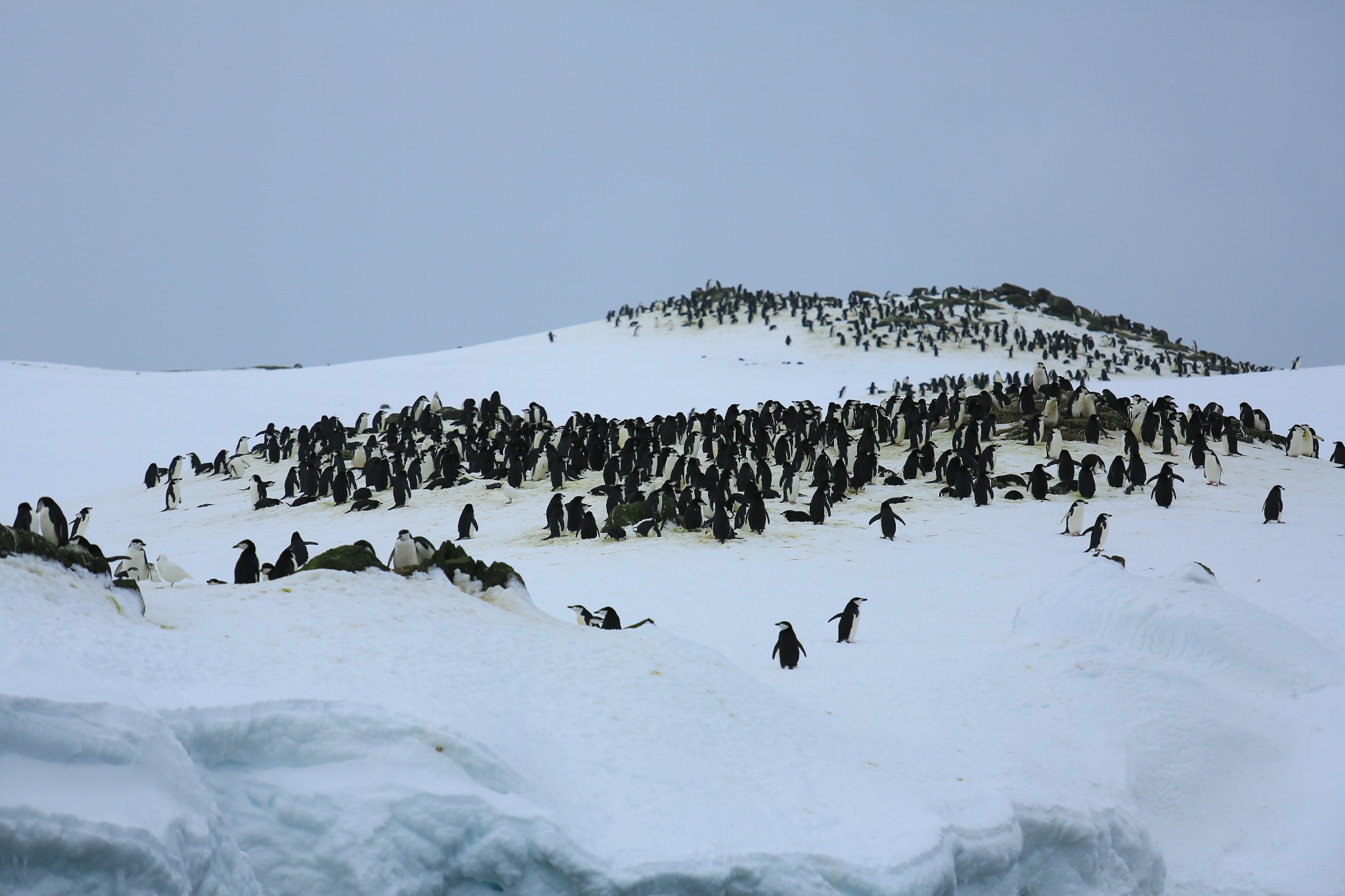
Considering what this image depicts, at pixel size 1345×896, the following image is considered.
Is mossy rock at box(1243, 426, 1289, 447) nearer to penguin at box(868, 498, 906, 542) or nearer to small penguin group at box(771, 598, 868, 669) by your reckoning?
penguin at box(868, 498, 906, 542)

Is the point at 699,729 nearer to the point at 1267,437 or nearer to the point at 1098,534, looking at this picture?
the point at 1098,534

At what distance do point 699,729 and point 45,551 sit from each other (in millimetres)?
3123

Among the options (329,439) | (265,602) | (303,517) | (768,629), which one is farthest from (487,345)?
(265,602)

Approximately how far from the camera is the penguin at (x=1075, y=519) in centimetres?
1227

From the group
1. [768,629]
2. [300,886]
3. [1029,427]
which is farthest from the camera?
[1029,427]

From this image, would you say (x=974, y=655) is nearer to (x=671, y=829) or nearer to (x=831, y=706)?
(x=831, y=706)

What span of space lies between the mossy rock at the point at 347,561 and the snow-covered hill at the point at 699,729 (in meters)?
0.20

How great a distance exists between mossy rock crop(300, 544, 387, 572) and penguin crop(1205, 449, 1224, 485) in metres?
14.0

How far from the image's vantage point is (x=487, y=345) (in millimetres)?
47875

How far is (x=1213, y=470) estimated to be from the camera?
15.2 metres

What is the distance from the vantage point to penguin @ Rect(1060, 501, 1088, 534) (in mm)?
12266

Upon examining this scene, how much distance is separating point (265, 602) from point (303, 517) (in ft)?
38.4

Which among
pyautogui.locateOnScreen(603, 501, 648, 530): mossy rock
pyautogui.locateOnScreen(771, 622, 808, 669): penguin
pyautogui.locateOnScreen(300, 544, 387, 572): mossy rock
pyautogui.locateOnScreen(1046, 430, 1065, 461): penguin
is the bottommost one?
pyautogui.locateOnScreen(771, 622, 808, 669): penguin

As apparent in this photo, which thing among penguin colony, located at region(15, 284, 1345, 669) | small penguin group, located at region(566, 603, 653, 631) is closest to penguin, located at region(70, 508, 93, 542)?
penguin colony, located at region(15, 284, 1345, 669)
